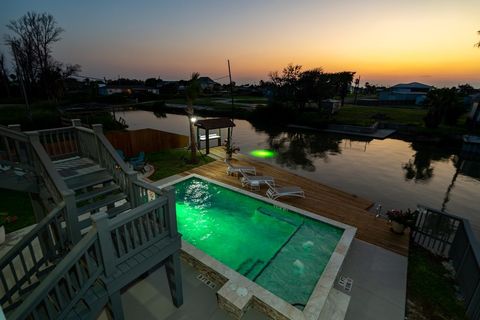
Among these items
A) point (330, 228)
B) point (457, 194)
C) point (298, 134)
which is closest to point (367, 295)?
point (330, 228)

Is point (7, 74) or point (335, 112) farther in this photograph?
point (7, 74)

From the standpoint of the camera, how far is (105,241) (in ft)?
12.3

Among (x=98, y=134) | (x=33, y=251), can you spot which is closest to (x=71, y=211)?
(x=33, y=251)

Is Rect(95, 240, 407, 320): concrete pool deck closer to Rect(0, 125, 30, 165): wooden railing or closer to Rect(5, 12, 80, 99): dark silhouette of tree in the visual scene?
Rect(0, 125, 30, 165): wooden railing

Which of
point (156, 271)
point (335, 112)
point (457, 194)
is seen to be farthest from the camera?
point (335, 112)

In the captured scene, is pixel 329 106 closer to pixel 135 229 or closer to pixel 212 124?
pixel 212 124

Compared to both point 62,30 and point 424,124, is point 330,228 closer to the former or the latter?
point 424,124

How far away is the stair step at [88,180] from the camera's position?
573cm

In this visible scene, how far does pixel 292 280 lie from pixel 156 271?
395cm

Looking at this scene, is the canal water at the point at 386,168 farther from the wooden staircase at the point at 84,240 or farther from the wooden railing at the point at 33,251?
the wooden railing at the point at 33,251

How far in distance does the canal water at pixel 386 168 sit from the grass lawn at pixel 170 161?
7243 mm

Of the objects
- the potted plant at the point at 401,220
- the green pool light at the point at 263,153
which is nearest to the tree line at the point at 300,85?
the green pool light at the point at 263,153

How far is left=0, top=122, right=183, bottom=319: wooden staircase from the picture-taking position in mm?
3580

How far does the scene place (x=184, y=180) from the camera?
12.3 metres
